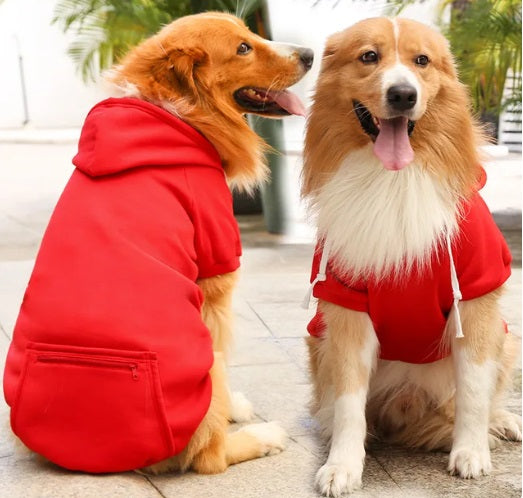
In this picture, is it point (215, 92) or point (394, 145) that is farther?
point (215, 92)

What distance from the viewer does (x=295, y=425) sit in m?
3.13

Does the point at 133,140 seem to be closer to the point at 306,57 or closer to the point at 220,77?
the point at 220,77

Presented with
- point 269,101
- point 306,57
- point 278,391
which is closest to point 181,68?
point 269,101

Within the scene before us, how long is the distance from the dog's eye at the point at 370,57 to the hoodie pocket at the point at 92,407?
1.10m

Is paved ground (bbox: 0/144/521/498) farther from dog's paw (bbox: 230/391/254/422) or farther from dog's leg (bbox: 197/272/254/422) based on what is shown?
dog's leg (bbox: 197/272/254/422)

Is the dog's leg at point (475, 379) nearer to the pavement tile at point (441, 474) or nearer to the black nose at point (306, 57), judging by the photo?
the pavement tile at point (441, 474)

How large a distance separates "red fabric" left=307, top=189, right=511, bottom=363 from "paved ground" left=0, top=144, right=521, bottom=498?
Answer: 452mm

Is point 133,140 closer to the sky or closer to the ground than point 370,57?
closer to the ground

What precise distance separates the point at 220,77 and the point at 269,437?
1237 millimetres

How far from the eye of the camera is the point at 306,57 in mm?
2873

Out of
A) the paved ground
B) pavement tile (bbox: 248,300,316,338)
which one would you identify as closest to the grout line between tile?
the paved ground

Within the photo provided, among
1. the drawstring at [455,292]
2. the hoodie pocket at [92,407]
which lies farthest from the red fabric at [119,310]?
the drawstring at [455,292]

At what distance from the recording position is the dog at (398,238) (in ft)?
8.27

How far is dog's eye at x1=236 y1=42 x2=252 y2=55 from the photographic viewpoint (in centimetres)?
278
